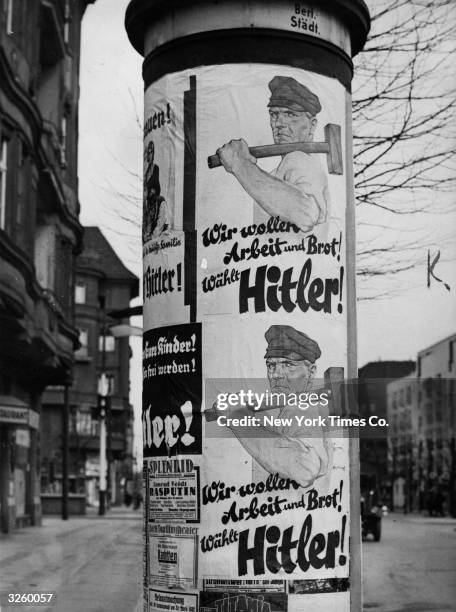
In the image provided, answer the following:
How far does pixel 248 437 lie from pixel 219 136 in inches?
45.5

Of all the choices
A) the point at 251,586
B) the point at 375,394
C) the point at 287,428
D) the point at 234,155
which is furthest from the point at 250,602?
the point at 234,155

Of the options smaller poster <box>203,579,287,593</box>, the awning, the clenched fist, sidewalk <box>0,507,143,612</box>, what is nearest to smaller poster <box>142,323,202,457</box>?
smaller poster <box>203,579,287,593</box>

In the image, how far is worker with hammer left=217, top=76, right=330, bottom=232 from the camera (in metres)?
4.43

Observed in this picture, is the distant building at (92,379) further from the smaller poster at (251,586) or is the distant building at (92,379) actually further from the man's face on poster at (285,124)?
the smaller poster at (251,586)

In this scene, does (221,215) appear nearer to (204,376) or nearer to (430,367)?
(204,376)

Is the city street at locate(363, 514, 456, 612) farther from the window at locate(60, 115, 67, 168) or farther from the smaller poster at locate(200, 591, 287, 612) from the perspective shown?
the smaller poster at locate(200, 591, 287, 612)

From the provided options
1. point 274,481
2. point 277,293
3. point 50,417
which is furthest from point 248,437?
point 50,417

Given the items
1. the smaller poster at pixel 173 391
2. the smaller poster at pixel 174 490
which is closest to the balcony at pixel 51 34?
the smaller poster at pixel 173 391

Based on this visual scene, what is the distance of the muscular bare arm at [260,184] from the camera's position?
443 cm

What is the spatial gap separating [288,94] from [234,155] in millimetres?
316

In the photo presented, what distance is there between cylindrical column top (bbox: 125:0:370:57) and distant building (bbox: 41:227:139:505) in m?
2.99

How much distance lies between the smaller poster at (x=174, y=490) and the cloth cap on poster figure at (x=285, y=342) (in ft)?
1.77

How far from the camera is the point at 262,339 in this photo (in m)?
4.40

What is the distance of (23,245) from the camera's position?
13.8m
